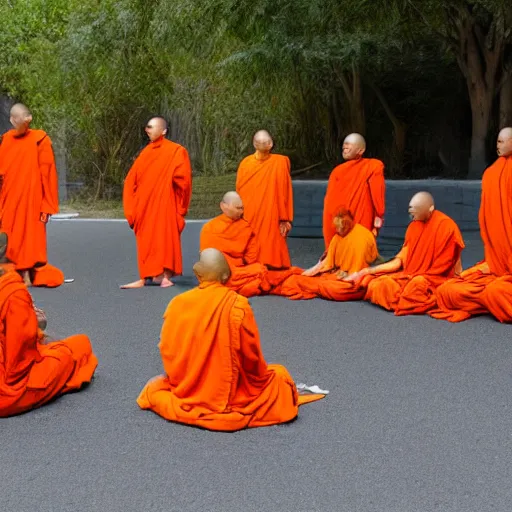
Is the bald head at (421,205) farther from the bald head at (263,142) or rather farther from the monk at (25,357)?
the monk at (25,357)

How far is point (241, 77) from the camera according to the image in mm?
14930

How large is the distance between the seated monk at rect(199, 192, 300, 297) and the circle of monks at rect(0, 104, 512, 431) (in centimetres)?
1

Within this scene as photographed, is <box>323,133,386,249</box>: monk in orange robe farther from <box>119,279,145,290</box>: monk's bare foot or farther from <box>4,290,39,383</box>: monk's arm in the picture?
<box>4,290,39,383</box>: monk's arm

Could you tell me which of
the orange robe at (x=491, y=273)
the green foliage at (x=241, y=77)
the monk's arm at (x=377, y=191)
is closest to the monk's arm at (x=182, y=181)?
the monk's arm at (x=377, y=191)

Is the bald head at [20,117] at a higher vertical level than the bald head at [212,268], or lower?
higher

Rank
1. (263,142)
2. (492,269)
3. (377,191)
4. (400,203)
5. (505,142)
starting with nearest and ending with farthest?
1. (505,142)
2. (492,269)
3. (377,191)
4. (263,142)
5. (400,203)

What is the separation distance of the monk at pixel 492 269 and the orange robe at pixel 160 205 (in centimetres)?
297

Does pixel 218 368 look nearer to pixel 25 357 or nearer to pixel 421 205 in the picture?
pixel 25 357

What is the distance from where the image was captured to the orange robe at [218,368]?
4516mm

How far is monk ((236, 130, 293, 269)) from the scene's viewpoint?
9469 mm

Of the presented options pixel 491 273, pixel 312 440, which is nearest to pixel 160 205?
pixel 491 273

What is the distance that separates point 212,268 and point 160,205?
189 inches

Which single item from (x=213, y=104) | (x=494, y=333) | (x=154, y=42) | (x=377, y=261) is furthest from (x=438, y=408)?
(x=213, y=104)

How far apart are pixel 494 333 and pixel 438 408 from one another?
7.03 feet
